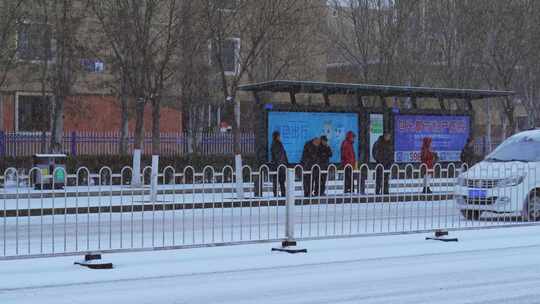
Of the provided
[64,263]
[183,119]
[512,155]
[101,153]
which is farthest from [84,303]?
[183,119]

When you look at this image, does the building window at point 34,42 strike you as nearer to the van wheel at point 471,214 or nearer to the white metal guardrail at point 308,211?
the white metal guardrail at point 308,211

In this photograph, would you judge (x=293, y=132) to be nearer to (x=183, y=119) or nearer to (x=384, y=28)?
(x=384, y=28)

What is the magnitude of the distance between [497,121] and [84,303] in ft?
180

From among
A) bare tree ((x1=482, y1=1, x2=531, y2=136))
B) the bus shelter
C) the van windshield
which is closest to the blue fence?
the bus shelter

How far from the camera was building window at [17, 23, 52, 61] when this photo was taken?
99.5 feet

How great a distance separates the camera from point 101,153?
3362cm

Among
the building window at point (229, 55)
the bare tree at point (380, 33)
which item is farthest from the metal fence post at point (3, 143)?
the bare tree at point (380, 33)

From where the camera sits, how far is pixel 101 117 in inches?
1668

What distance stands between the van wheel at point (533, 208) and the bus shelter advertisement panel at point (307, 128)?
9365 millimetres

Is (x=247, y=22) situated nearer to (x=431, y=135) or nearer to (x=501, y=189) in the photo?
(x=431, y=135)

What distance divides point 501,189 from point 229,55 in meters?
25.1

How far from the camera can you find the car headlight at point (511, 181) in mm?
17297

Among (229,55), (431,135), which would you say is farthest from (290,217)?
(229,55)

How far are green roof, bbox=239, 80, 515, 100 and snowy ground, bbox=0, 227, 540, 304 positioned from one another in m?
11.6
